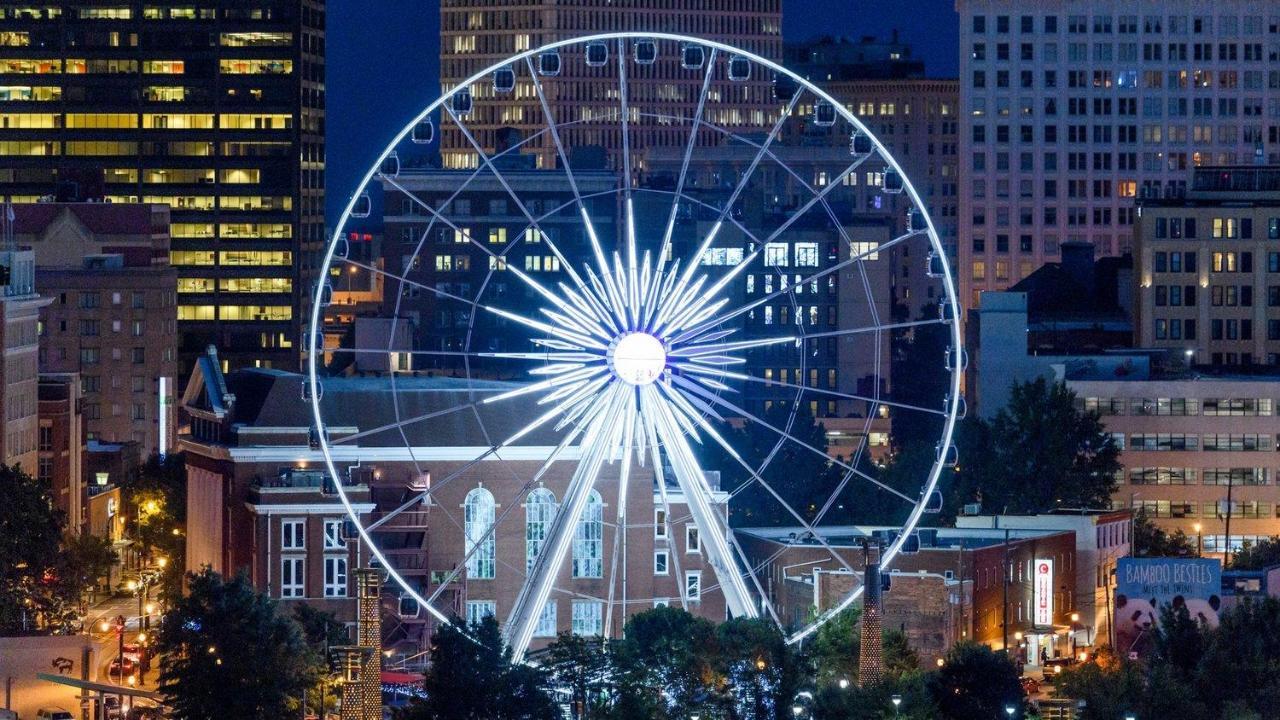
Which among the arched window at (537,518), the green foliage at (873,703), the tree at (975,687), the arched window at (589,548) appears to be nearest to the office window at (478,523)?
the arched window at (537,518)

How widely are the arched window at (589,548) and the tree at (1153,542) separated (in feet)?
128

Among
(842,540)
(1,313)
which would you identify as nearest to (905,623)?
(842,540)

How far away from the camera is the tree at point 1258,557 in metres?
172

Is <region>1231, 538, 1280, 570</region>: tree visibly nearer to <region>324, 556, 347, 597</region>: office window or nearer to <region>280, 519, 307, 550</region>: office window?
<region>324, 556, 347, 597</region>: office window

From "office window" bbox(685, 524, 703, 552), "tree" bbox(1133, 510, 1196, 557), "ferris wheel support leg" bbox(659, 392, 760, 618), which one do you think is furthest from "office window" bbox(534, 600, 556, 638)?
"ferris wheel support leg" bbox(659, 392, 760, 618)

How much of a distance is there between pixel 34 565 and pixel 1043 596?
154ft

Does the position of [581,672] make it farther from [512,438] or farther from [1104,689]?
[1104,689]

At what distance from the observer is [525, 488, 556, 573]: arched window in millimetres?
153500

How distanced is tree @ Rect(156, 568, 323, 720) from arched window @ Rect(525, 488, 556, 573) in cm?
3247

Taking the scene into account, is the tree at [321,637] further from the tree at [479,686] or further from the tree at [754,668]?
the tree at [754,668]

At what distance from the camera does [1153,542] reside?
187 meters

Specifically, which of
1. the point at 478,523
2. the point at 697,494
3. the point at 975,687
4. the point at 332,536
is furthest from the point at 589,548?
the point at 697,494

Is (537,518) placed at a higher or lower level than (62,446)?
lower

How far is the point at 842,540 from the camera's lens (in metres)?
160
